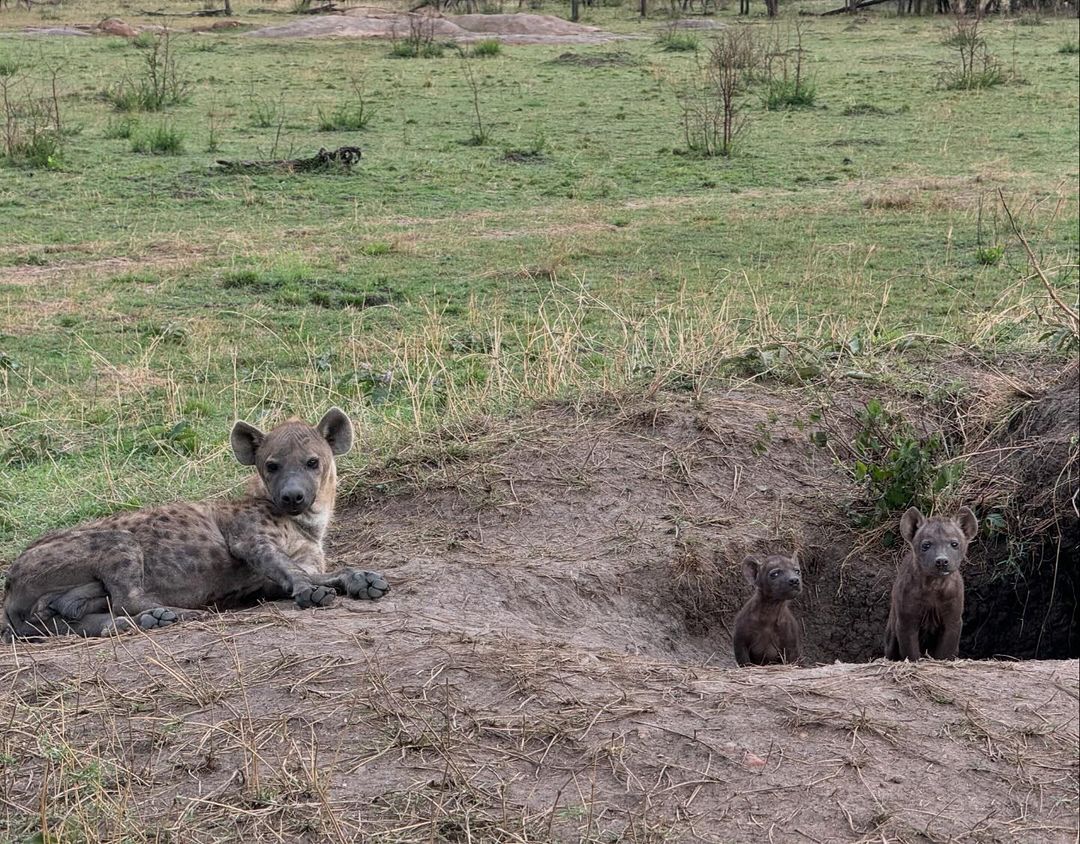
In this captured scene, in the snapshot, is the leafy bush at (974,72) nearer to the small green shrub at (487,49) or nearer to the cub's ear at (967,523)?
the small green shrub at (487,49)

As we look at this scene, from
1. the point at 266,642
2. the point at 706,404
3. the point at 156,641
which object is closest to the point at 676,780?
the point at 266,642

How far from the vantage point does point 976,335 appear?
291 inches

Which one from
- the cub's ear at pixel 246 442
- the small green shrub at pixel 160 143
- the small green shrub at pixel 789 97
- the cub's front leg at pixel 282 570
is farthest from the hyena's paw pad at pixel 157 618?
the small green shrub at pixel 789 97

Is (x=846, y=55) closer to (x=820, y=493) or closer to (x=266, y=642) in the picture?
(x=820, y=493)

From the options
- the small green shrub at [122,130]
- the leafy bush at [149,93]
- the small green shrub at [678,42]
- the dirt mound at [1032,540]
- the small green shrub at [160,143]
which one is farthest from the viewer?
the small green shrub at [678,42]

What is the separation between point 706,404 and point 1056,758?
3.05 metres

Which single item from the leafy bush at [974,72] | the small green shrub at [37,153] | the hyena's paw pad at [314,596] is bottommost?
the hyena's paw pad at [314,596]

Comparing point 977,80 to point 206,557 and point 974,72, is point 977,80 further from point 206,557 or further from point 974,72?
point 206,557

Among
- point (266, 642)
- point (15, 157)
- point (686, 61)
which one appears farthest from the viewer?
point (686, 61)

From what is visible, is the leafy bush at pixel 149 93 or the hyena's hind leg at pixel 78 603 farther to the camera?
the leafy bush at pixel 149 93

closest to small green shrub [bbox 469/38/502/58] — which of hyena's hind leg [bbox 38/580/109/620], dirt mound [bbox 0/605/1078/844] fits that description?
hyena's hind leg [bbox 38/580/109/620]

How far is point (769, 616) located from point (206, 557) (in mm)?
2112

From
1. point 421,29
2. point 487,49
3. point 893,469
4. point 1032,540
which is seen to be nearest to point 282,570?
point 893,469

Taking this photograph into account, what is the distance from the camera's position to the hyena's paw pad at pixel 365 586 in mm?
4734
